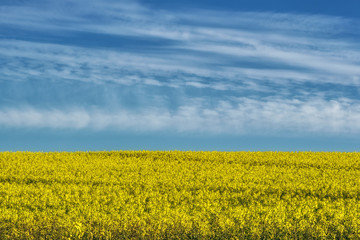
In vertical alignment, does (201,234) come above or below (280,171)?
below

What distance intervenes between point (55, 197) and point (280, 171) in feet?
31.4

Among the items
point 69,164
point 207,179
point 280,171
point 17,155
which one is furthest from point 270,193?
point 17,155

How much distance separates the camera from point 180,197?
11.4m

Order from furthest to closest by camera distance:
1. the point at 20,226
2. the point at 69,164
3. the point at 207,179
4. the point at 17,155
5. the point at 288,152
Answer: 1. the point at 288,152
2. the point at 17,155
3. the point at 69,164
4. the point at 207,179
5. the point at 20,226

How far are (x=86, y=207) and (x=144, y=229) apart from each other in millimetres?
3029

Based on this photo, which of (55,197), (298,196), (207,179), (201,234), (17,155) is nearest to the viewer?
(201,234)

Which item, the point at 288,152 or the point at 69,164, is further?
the point at 288,152

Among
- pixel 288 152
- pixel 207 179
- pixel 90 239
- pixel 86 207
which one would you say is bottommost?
pixel 90 239

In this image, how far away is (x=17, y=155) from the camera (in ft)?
72.0

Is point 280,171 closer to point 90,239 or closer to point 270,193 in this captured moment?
point 270,193

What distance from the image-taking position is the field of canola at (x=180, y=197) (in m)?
7.52

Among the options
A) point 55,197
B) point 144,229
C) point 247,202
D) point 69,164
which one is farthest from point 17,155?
point 144,229

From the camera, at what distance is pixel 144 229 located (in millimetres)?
7438

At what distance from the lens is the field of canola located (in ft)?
24.7
